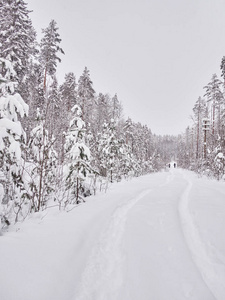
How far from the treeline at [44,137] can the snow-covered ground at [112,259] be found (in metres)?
1.21

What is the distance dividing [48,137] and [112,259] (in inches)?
144

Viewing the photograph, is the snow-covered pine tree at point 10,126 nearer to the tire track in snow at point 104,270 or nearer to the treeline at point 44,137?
the treeline at point 44,137

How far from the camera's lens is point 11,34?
13.2 metres

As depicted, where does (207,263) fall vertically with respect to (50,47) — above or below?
below

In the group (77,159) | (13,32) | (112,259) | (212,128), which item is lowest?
(112,259)

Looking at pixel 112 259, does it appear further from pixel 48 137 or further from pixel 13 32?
pixel 13 32

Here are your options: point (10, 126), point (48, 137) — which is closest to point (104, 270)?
point (10, 126)

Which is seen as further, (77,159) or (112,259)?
(77,159)

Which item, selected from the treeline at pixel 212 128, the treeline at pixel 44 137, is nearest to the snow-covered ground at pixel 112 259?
the treeline at pixel 44 137

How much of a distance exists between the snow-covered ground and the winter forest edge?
1.22m

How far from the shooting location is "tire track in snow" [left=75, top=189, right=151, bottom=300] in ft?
6.86

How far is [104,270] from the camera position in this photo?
2529 mm

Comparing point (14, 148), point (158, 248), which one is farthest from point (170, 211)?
point (14, 148)

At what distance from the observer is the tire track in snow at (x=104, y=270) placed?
82.3 inches
